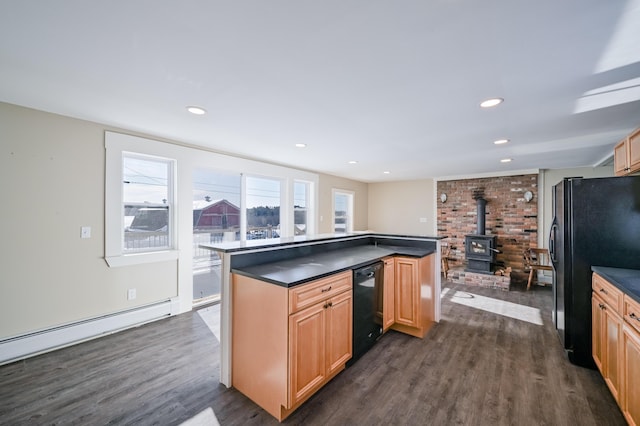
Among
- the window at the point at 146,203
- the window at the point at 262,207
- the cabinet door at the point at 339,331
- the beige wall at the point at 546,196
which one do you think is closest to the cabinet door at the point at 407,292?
the cabinet door at the point at 339,331

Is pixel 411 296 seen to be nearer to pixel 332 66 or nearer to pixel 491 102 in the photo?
pixel 491 102

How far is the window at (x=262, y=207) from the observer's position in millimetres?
4734

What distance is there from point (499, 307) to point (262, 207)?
4198 millimetres

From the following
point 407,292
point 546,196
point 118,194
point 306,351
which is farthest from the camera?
point 546,196

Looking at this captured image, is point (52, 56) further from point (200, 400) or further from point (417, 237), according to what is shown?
point (417, 237)

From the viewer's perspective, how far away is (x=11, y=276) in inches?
96.9

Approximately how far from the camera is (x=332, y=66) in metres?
1.74

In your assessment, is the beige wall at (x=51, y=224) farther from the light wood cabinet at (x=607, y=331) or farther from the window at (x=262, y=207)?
the light wood cabinet at (x=607, y=331)

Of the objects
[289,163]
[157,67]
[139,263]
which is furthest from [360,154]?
[139,263]

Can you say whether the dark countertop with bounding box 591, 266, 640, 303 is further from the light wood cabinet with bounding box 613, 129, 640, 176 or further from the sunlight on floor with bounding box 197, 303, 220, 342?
the sunlight on floor with bounding box 197, 303, 220, 342

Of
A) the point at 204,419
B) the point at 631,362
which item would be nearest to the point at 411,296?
the point at 631,362

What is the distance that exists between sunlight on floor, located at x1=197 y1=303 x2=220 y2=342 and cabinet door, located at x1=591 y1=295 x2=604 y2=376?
11.5 ft

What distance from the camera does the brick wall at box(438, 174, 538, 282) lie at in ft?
18.3

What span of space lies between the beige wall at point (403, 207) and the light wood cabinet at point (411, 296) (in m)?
4.06
